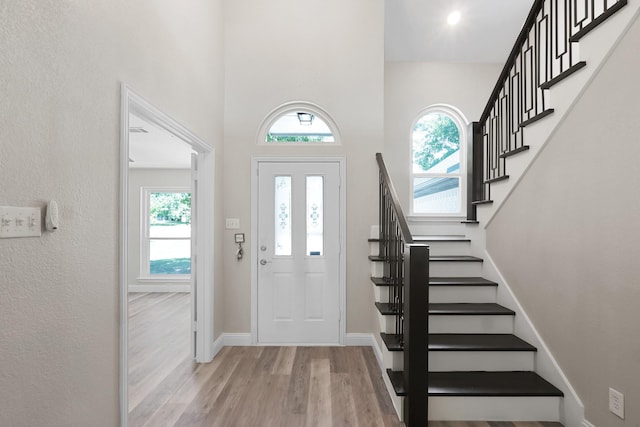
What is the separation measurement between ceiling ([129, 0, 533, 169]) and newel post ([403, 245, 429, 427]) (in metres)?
3.41

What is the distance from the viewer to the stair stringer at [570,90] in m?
1.83

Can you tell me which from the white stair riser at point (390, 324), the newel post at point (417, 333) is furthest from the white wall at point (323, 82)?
the newel post at point (417, 333)

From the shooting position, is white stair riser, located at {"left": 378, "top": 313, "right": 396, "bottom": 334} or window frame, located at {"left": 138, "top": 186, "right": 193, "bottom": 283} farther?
window frame, located at {"left": 138, "top": 186, "right": 193, "bottom": 283}

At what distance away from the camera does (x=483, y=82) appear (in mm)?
4867

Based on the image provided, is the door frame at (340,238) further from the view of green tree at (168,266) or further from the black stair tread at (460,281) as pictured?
the view of green tree at (168,266)

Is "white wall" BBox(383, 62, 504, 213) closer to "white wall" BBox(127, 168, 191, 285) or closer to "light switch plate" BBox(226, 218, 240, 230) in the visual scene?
"light switch plate" BBox(226, 218, 240, 230)

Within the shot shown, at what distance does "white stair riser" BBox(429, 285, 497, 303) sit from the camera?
3.03 m

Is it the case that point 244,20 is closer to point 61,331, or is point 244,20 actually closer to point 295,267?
point 295,267

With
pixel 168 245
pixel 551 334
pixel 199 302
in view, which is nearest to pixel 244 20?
pixel 199 302

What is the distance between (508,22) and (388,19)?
1521 mm

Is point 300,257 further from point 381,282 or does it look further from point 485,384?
point 485,384

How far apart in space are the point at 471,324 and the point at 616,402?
1.01m

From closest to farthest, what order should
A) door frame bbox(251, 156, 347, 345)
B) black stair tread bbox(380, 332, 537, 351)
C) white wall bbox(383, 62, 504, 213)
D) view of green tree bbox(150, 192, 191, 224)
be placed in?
black stair tread bbox(380, 332, 537, 351), door frame bbox(251, 156, 347, 345), white wall bbox(383, 62, 504, 213), view of green tree bbox(150, 192, 191, 224)

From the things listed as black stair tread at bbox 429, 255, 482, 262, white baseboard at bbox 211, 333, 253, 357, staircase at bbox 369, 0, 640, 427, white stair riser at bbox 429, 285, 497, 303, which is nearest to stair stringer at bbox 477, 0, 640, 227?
staircase at bbox 369, 0, 640, 427
